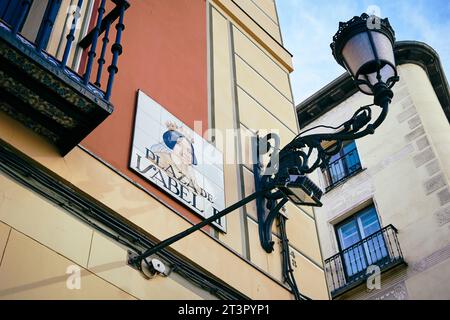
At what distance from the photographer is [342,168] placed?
53.5 feet

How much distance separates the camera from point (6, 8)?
5.45 metres

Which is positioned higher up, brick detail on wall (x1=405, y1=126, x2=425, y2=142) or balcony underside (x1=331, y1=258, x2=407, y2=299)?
brick detail on wall (x1=405, y1=126, x2=425, y2=142)

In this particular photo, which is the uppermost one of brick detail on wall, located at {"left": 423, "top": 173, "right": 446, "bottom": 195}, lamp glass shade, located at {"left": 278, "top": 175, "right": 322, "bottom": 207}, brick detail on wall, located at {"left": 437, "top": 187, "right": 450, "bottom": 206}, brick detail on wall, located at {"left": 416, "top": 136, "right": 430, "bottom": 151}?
brick detail on wall, located at {"left": 416, "top": 136, "right": 430, "bottom": 151}

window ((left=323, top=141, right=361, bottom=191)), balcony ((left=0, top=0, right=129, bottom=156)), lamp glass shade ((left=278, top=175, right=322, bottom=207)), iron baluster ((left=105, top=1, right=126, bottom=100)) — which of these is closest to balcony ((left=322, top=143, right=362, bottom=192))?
window ((left=323, top=141, right=361, bottom=191))

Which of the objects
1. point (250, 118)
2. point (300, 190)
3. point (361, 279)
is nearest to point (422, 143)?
point (361, 279)

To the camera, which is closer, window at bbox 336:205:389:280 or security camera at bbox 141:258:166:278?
security camera at bbox 141:258:166:278

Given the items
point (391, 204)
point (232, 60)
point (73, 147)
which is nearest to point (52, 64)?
point (73, 147)

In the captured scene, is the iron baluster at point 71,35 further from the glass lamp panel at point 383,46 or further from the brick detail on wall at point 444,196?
the brick detail on wall at point 444,196

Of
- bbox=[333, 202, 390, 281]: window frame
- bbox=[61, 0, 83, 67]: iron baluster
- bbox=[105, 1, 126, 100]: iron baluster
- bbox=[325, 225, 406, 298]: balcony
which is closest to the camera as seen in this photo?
bbox=[61, 0, 83, 67]: iron baluster

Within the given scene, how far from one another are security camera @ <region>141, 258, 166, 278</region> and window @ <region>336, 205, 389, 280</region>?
9.74m

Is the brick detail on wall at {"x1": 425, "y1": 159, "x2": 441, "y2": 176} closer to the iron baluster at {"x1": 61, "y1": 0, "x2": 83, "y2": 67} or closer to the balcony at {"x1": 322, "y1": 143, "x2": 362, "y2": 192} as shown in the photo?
the balcony at {"x1": 322, "y1": 143, "x2": 362, "y2": 192}

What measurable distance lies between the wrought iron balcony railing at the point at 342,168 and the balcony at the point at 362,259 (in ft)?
6.82

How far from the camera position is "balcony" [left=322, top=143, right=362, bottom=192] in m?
15.9
